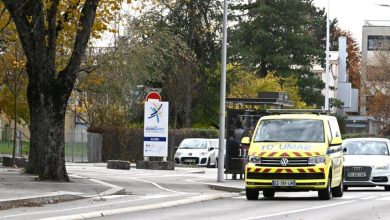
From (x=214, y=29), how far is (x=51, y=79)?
137 feet

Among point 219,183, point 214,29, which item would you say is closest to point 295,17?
point 214,29

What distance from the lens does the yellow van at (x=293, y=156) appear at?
77.3ft

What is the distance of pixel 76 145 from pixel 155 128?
16448 millimetres

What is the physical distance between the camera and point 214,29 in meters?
69.0

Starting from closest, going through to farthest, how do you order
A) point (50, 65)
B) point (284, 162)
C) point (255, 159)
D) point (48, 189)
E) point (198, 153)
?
point (284, 162)
point (255, 159)
point (48, 189)
point (50, 65)
point (198, 153)

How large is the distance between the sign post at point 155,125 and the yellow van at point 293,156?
16101 mm

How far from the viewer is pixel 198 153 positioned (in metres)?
52.7

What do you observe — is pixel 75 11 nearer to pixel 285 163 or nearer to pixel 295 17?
pixel 285 163

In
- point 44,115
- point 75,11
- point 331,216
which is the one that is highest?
point 75,11

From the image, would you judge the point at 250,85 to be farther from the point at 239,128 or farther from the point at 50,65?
the point at 50,65

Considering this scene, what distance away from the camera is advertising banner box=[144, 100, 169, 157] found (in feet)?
135

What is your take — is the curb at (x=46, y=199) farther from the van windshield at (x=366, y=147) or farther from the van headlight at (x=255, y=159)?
the van windshield at (x=366, y=147)

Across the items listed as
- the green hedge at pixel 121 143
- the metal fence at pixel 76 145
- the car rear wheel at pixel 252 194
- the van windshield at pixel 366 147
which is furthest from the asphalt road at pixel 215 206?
the green hedge at pixel 121 143

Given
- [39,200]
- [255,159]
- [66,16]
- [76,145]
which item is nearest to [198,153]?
[76,145]
